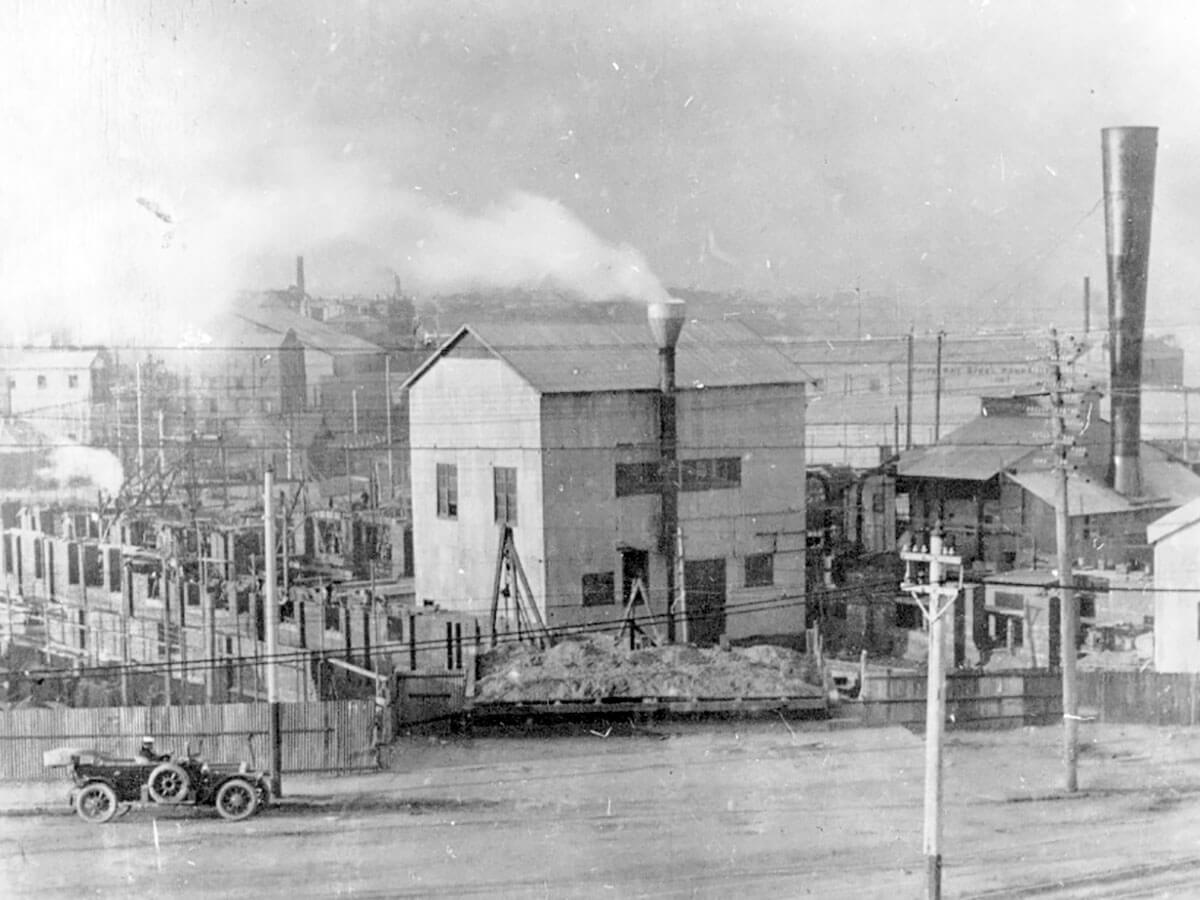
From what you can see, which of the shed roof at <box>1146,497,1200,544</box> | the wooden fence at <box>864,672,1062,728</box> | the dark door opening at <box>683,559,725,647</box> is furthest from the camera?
the dark door opening at <box>683,559,725,647</box>

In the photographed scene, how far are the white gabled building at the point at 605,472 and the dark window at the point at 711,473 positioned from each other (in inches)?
1.4

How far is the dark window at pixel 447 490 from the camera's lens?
1152 inches

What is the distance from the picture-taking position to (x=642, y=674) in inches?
846

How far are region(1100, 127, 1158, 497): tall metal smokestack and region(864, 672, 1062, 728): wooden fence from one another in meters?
13.2

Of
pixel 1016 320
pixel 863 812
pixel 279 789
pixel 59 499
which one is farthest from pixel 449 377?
pixel 1016 320

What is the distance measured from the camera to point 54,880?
46.3 ft

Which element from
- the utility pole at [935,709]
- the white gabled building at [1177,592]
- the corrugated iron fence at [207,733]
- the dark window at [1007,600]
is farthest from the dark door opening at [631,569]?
the utility pole at [935,709]

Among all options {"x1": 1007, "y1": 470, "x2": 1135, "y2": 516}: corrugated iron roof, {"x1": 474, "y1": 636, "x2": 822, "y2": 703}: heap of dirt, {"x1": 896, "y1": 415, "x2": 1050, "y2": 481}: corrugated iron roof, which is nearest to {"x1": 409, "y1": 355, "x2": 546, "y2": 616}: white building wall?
{"x1": 474, "y1": 636, "x2": 822, "y2": 703}: heap of dirt

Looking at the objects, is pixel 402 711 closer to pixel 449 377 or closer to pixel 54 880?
pixel 54 880

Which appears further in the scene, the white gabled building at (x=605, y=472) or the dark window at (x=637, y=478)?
the dark window at (x=637, y=478)

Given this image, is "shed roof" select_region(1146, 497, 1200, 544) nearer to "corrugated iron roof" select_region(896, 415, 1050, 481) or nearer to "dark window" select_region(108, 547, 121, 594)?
"corrugated iron roof" select_region(896, 415, 1050, 481)

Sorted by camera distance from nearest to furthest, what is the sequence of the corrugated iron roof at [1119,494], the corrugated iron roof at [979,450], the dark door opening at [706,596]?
1. the dark door opening at [706,596]
2. the corrugated iron roof at [1119,494]
3. the corrugated iron roof at [979,450]

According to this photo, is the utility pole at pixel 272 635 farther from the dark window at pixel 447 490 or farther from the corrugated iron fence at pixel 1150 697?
the corrugated iron fence at pixel 1150 697

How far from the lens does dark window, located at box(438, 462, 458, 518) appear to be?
29.3 m
